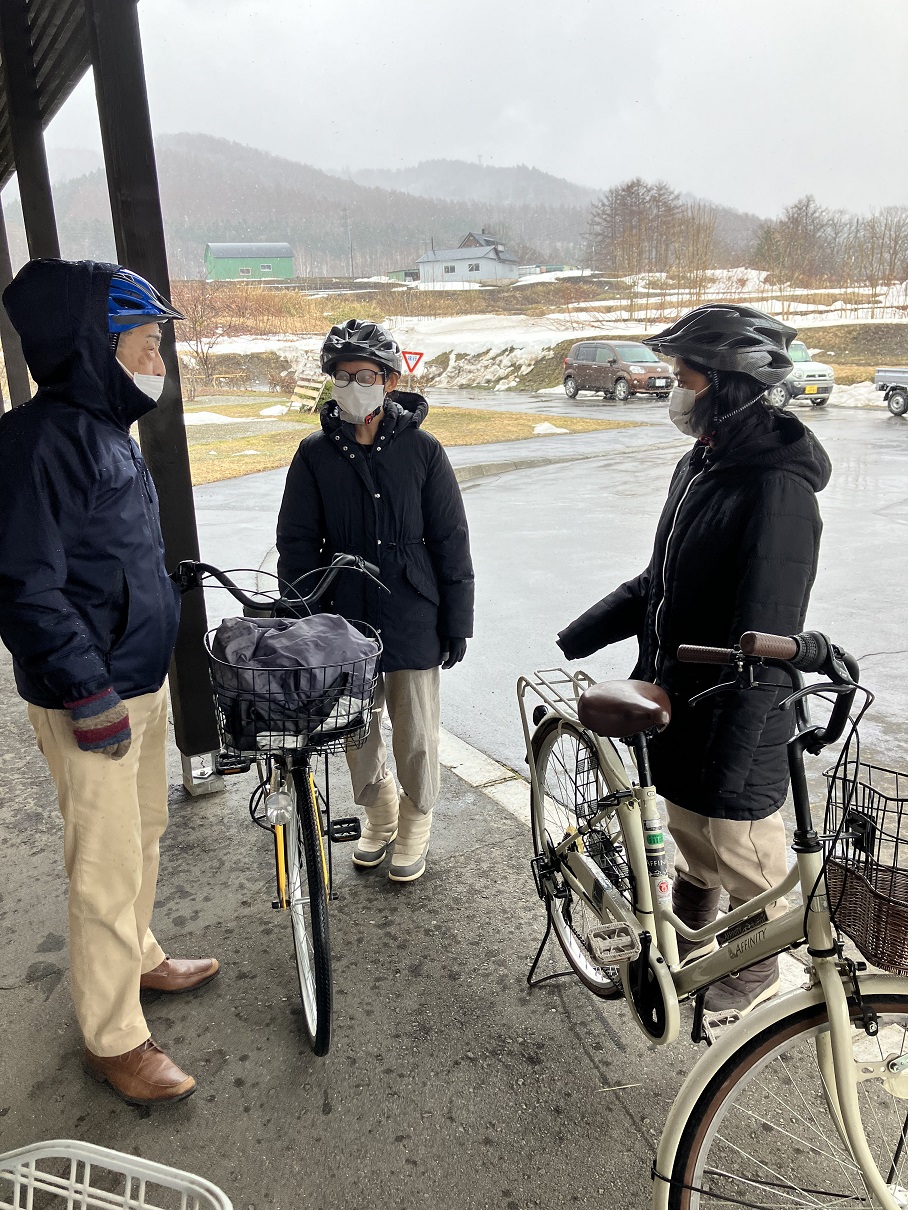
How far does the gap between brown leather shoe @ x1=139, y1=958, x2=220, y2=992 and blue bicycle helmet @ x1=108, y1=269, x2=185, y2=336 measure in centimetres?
178

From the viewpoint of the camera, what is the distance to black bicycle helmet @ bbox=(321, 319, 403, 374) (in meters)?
2.63

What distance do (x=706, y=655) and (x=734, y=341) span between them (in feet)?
2.81

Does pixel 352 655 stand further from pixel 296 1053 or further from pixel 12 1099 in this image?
pixel 12 1099

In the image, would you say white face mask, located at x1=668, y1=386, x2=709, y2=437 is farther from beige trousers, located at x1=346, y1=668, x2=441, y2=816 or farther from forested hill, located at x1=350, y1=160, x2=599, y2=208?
forested hill, located at x1=350, y1=160, x2=599, y2=208

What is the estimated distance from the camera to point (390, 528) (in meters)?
2.79

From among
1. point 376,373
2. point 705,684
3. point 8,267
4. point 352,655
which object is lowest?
point 705,684

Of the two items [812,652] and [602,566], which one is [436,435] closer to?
[602,566]

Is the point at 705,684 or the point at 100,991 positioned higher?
the point at 705,684

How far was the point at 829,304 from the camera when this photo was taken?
8133 mm

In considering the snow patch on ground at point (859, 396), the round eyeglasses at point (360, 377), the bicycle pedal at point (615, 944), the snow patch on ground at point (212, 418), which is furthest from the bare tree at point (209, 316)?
the bicycle pedal at point (615, 944)

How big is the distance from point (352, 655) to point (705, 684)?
2.99ft

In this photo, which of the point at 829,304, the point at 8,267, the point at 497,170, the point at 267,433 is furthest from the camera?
the point at 497,170

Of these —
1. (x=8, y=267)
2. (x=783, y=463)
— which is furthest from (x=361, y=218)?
(x=783, y=463)

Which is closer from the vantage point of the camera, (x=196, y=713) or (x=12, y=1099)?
(x=12, y=1099)
